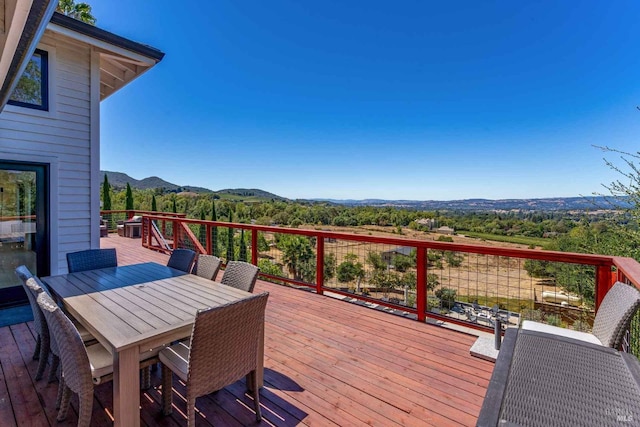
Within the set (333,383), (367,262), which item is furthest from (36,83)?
(367,262)

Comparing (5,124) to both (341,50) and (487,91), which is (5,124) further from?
(487,91)

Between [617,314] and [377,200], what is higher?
[377,200]

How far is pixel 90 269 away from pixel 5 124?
2576 millimetres

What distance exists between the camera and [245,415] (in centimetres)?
198

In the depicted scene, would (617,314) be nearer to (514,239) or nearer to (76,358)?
(76,358)

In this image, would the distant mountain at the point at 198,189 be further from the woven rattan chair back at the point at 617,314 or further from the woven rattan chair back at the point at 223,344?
the woven rattan chair back at the point at 617,314

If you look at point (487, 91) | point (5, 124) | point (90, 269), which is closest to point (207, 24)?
point (5, 124)

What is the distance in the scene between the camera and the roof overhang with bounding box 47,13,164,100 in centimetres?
403

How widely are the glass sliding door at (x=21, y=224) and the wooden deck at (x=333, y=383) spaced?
1327 millimetres

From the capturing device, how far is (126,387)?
1.60 metres

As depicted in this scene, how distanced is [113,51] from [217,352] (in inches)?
203

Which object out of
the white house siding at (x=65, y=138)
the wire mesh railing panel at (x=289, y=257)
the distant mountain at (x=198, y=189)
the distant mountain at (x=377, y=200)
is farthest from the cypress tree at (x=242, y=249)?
the distant mountain at (x=198, y=189)

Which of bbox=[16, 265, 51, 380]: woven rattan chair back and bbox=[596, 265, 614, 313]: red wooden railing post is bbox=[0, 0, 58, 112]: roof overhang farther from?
bbox=[596, 265, 614, 313]: red wooden railing post

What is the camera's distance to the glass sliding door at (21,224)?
13.5ft
